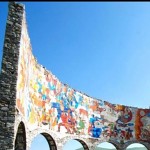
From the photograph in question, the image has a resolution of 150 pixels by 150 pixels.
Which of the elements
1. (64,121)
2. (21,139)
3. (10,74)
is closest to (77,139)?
(64,121)

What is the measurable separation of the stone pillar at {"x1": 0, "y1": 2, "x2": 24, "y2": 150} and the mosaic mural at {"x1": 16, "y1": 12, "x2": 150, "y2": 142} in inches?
25.9

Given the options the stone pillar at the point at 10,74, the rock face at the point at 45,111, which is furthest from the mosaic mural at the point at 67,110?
the stone pillar at the point at 10,74

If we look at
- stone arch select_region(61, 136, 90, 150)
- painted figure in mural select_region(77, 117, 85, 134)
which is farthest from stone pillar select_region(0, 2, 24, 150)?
painted figure in mural select_region(77, 117, 85, 134)

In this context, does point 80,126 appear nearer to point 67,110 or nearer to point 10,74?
point 67,110

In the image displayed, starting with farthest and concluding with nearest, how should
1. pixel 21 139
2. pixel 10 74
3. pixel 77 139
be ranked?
pixel 77 139, pixel 21 139, pixel 10 74

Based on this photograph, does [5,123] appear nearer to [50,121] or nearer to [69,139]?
[50,121]

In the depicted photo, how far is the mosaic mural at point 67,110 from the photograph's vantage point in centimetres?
1412

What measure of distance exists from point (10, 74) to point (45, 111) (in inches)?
286

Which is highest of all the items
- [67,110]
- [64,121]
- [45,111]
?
[67,110]

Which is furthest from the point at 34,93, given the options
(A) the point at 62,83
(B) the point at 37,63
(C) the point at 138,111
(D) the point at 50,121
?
(C) the point at 138,111

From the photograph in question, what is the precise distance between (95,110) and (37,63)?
813 cm

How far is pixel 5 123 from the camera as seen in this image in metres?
10.6

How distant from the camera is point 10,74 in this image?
36.3 feet

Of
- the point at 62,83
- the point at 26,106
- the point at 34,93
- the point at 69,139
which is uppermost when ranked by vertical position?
the point at 62,83
